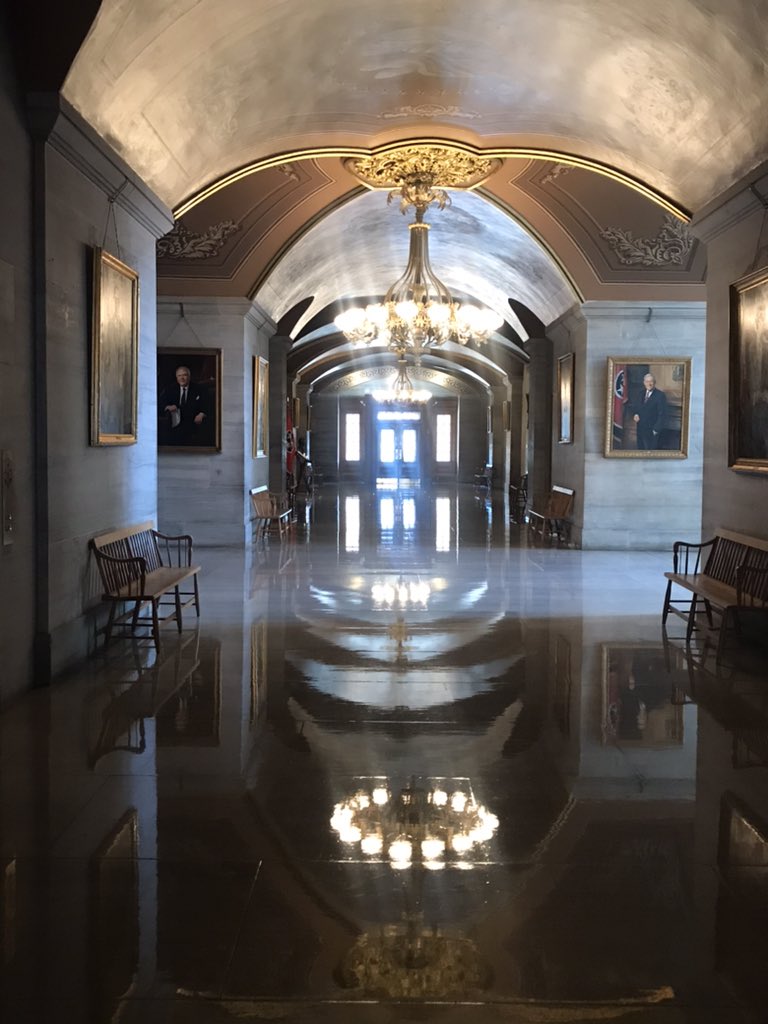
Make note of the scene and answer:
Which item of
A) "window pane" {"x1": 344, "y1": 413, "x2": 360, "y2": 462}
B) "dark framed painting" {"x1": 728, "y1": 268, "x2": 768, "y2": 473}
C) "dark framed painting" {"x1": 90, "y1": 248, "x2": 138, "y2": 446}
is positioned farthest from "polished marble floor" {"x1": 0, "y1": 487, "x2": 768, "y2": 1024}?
"window pane" {"x1": 344, "y1": 413, "x2": 360, "y2": 462}

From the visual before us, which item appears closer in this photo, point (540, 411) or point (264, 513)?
point (264, 513)

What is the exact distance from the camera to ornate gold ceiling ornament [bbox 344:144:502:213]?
10.5 metres

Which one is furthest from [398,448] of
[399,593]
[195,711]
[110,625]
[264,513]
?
[195,711]

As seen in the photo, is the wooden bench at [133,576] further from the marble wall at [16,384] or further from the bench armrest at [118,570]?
the marble wall at [16,384]

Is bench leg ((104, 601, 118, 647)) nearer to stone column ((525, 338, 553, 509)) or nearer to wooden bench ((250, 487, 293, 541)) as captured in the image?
wooden bench ((250, 487, 293, 541))

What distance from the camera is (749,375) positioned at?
851 cm

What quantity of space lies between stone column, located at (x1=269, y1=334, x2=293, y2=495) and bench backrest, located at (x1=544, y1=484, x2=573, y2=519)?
19.5 feet

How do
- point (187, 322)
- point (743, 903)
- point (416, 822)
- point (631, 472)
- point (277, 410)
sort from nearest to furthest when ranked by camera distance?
point (743, 903)
point (416, 822)
point (187, 322)
point (631, 472)
point (277, 410)

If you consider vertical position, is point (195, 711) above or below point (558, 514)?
below

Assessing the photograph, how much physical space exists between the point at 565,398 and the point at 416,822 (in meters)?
13.8

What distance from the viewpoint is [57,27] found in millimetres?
6211

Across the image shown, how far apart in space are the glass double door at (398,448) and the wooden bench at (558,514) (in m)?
23.8

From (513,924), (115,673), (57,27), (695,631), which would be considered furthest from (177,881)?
(695,631)

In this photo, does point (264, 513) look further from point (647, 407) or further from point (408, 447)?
point (408, 447)
